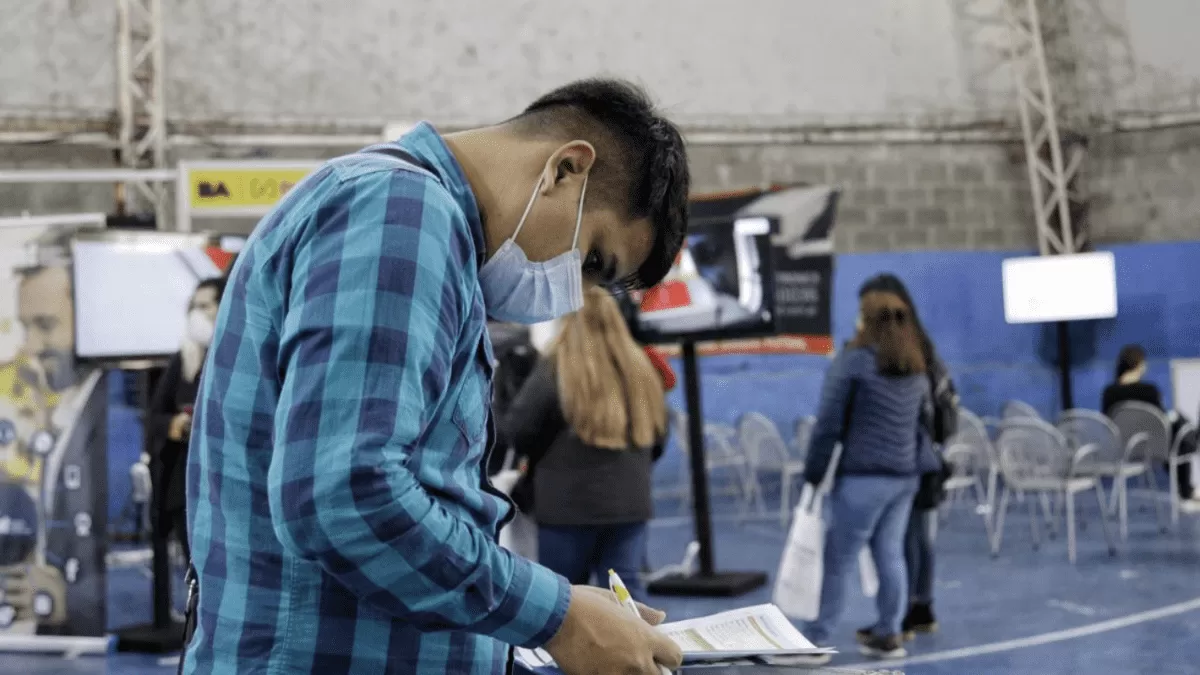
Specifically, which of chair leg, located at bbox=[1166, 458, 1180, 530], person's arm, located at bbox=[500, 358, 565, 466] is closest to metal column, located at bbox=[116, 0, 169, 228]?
person's arm, located at bbox=[500, 358, 565, 466]

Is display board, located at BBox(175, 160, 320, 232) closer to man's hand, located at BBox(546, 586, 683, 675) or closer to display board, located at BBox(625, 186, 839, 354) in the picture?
display board, located at BBox(625, 186, 839, 354)

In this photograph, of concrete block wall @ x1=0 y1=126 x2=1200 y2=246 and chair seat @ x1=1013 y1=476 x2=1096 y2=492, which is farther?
concrete block wall @ x1=0 y1=126 x2=1200 y2=246

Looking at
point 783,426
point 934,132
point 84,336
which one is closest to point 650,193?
point 84,336

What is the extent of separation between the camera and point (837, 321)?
11.3 m

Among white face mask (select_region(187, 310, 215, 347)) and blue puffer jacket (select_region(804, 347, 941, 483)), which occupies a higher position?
white face mask (select_region(187, 310, 215, 347))

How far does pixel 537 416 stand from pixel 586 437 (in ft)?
0.53

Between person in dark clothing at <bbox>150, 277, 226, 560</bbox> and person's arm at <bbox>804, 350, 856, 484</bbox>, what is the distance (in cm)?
225

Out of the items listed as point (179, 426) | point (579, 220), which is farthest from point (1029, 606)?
point (579, 220)

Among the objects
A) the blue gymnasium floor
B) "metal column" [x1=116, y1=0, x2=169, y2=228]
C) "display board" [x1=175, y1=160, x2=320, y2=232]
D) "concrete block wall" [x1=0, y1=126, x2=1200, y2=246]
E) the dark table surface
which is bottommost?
the blue gymnasium floor

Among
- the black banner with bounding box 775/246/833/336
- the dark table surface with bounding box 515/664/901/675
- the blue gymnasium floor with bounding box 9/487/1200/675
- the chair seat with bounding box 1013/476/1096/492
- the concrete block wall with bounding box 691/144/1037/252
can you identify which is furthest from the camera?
the concrete block wall with bounding box 691/144/1037/252

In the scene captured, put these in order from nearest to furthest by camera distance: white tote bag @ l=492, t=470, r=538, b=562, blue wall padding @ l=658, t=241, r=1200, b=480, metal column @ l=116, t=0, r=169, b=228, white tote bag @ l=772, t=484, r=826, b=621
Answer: white tote bag @ l=492, t=470, r=538, b=562
white tote bag @ l=772, t=484, r=826, b=621
metal column @ l=116, t=0, r=169, b=228
blue wall padding @ l=658, t=241, r=1200, b=480

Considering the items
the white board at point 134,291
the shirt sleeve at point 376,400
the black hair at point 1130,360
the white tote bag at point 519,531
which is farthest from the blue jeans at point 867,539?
the black hair at point 1130,360

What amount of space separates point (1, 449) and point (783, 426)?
7105 mm

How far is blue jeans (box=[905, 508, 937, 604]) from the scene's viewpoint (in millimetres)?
5246
